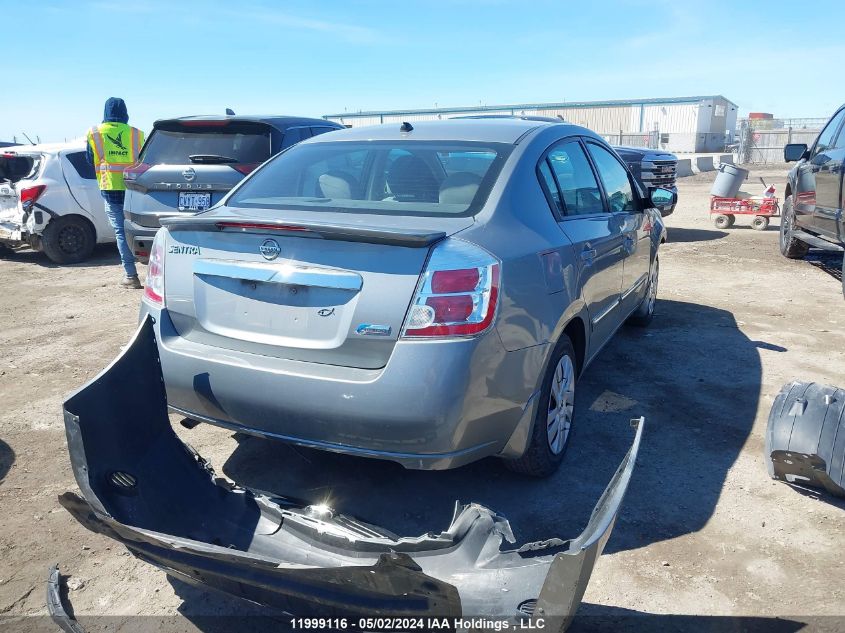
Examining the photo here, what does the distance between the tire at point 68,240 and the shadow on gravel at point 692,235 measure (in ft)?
29.9

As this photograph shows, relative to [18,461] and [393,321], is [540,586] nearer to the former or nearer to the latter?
[393,321]

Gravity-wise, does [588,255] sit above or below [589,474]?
above

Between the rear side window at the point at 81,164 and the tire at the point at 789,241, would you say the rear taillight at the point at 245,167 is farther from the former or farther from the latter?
the tire at the point at 789,241

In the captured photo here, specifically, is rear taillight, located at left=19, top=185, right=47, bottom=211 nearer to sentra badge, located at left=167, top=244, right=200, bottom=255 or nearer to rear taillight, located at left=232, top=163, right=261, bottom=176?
rear taillight, located at left=232, top=163, right=261, bottom=176

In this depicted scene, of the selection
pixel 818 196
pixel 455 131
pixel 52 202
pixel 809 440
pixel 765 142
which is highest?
pixel 455 131

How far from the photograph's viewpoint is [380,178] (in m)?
3.39

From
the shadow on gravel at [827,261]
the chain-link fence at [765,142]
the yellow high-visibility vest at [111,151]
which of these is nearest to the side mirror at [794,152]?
the shadow on gravel at [827,261]

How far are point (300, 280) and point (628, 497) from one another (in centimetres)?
191

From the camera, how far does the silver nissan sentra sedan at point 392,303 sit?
2.54 m

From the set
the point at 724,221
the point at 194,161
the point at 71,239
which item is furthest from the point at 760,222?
the point at 71,239

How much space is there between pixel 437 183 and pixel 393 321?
95 cm

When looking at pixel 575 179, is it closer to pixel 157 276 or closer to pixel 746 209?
pixel 157 276

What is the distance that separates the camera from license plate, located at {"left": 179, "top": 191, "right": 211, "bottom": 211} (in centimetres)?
648

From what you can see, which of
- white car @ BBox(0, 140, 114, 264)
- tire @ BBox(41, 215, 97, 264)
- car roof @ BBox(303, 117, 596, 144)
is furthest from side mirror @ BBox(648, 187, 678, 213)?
tire @ BBox(41, 215, 97, 264)
